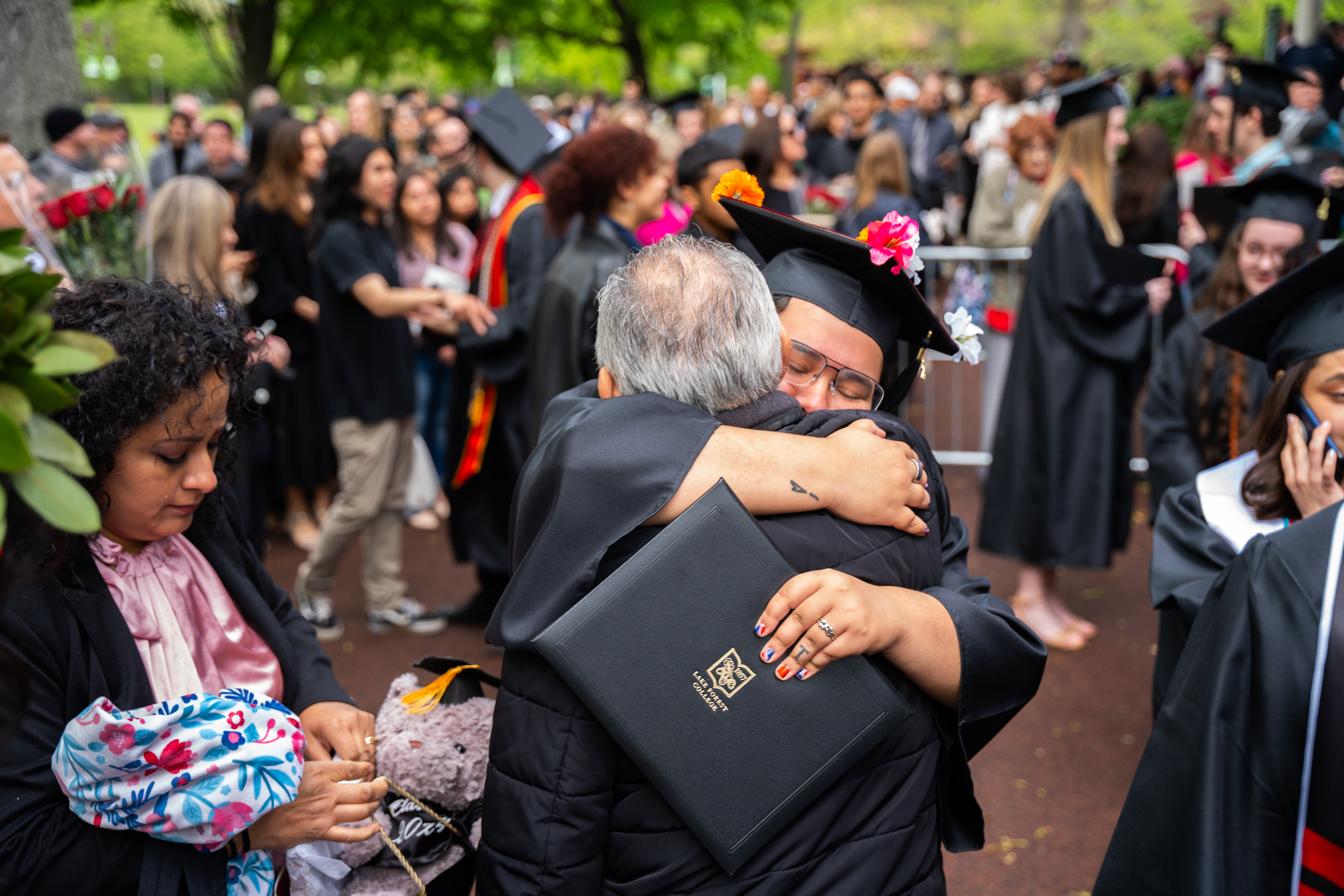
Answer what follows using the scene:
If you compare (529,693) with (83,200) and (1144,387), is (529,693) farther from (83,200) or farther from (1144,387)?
(1144,387)

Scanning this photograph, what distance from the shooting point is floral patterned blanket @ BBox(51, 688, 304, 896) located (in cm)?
158

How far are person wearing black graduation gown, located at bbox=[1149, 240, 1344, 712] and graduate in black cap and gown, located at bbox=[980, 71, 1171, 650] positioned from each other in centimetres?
234

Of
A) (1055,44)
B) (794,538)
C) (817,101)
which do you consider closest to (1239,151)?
(794,538)

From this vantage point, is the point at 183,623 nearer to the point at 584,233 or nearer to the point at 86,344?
the point at 86,344

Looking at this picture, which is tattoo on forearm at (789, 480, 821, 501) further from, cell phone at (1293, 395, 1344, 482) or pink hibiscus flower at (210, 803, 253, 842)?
cell phone at (1293, 395, 1344, 482)

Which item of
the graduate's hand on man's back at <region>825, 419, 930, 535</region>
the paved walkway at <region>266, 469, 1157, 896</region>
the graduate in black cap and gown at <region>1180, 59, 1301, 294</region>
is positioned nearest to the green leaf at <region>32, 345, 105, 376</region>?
the graduate's hand on man's back at <region>825, 419, 930, 535</region>

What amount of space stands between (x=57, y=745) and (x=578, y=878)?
33.9 inches

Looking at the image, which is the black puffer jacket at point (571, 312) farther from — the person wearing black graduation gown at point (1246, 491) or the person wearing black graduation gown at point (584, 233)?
the person wearing black graduation gown at point (1246, 491)

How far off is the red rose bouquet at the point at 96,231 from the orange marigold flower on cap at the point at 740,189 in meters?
2.57

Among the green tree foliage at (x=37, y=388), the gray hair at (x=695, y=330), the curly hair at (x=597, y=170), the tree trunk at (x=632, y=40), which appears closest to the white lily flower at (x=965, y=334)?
the gray hair at (x=695, y=330)

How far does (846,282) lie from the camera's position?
216 centimetres

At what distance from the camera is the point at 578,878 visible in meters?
1.64

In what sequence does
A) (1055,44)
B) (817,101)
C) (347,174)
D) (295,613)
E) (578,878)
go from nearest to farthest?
(578,878), (295,613), (347,174), (817,101), (1055,44)

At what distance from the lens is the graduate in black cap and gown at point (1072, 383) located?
16.9 feet
